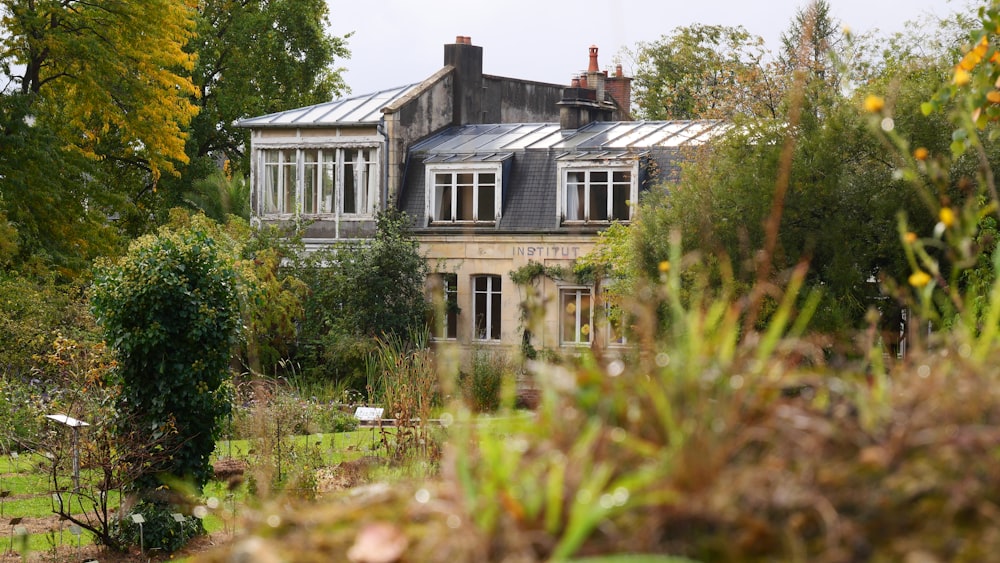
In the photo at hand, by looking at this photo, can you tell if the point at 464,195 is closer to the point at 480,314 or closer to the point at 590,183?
the point at 480,314

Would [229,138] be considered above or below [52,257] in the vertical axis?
above

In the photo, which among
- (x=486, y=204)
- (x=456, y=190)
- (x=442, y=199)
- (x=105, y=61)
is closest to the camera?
(x=105, y=61)

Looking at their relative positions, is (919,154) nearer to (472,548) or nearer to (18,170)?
(472,548)

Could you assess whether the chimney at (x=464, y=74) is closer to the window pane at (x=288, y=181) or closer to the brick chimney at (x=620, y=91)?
the brick chimney at (x=620, y=91)

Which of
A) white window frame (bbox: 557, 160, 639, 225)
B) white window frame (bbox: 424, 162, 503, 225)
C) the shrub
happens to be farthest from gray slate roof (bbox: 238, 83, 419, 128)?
the shrub

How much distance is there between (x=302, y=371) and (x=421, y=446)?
17.0 m

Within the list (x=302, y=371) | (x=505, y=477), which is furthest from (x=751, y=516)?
(x=302, y=371)

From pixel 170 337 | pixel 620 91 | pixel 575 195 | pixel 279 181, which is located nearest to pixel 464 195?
pixel 575 195

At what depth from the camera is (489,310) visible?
32.0 metres

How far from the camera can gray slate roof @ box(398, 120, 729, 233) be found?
3058cm

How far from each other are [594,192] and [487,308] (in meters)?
4.04

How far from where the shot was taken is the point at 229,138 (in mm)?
43000

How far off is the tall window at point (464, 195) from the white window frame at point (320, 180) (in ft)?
5.25

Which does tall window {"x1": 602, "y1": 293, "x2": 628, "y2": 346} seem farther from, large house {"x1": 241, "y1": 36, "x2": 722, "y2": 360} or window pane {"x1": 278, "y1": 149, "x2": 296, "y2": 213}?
window pane {"x1": 278, "y1": 149, "x2": 296, "y2": 213}
